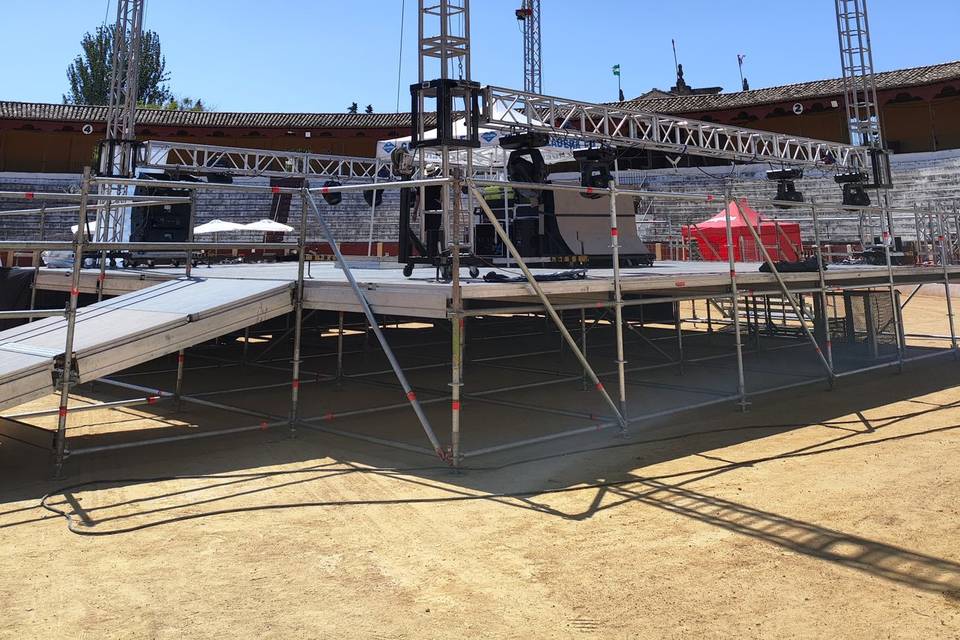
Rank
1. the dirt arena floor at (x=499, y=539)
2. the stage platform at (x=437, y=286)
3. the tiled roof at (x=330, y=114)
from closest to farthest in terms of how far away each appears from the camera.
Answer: the dirt arena floor at (x=499, y=539) → the stage platform at (x=437, y=286) → the tiled roof at (x=330, y=114)

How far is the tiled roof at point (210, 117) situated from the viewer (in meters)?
35.6

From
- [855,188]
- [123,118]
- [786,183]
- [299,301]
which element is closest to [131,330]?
[299,301]

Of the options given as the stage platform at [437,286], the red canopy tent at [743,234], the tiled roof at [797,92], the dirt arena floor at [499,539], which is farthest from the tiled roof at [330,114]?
the dirt arena floor at [499,539]

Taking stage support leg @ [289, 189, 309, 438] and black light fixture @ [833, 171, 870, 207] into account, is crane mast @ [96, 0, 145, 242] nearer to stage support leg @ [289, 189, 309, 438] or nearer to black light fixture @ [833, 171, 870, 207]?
stage support leg @ [289, 189, 309, 438]

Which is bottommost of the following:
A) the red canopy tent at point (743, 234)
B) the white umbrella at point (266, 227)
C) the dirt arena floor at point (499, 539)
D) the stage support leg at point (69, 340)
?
the dirt arena floor at point (499, 539)

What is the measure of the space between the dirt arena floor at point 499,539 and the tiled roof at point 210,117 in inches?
1285

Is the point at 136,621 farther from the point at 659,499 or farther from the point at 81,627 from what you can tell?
the point at 659,499

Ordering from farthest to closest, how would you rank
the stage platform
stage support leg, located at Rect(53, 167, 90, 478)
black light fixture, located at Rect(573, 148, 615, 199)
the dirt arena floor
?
black light fixture, located at Rect(573, 148, 615, 199) < the stage platform < stage support leg, located at Rect(53, 167, 90, 478) < the dirt arena floor

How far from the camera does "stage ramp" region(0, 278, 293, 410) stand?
5.69m

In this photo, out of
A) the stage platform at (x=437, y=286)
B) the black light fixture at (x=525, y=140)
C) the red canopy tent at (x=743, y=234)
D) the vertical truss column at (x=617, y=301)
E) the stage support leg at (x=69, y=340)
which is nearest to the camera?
the stage support leg at (x=69, y=340)

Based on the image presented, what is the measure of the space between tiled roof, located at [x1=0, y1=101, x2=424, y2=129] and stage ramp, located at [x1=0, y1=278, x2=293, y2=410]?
102 ft

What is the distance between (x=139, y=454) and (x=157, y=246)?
2.15 m

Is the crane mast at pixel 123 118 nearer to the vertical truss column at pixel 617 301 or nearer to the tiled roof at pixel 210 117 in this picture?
the vertical truss column at pixel 617 301

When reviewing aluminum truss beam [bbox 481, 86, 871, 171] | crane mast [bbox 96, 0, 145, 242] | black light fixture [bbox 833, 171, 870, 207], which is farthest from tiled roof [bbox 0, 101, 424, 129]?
black light fixture [bbox 833, 171, 870, 207]
